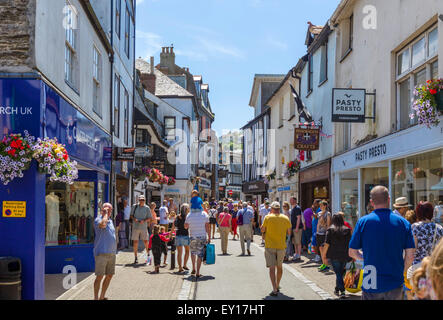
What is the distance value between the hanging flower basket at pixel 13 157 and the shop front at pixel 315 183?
13639 millimetres

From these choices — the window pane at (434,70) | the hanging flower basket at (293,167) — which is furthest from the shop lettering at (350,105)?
the hanging flower basket at (293,167)

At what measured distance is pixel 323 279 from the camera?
37.9 ft

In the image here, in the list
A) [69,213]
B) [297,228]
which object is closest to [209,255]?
[69,213]

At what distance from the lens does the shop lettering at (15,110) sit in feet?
26.6

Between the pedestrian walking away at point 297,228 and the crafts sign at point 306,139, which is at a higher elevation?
the crafts sign at point 306,139

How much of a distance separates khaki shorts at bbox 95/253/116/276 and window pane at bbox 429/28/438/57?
7531mm

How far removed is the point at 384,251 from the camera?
563 cm

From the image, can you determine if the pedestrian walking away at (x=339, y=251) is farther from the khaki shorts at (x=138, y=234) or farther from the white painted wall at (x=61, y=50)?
the khaki shorts at (x=138, y=234)

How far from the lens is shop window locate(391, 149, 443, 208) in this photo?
1027 cm

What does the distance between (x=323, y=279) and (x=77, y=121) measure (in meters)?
6.42

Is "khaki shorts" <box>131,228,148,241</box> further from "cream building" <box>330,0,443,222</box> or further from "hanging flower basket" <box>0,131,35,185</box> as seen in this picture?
"hanging flower basket" <box>0,131,35,185</box>

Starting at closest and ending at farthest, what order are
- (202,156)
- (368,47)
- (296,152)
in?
(368,47) < (296,152) < (202,156)
